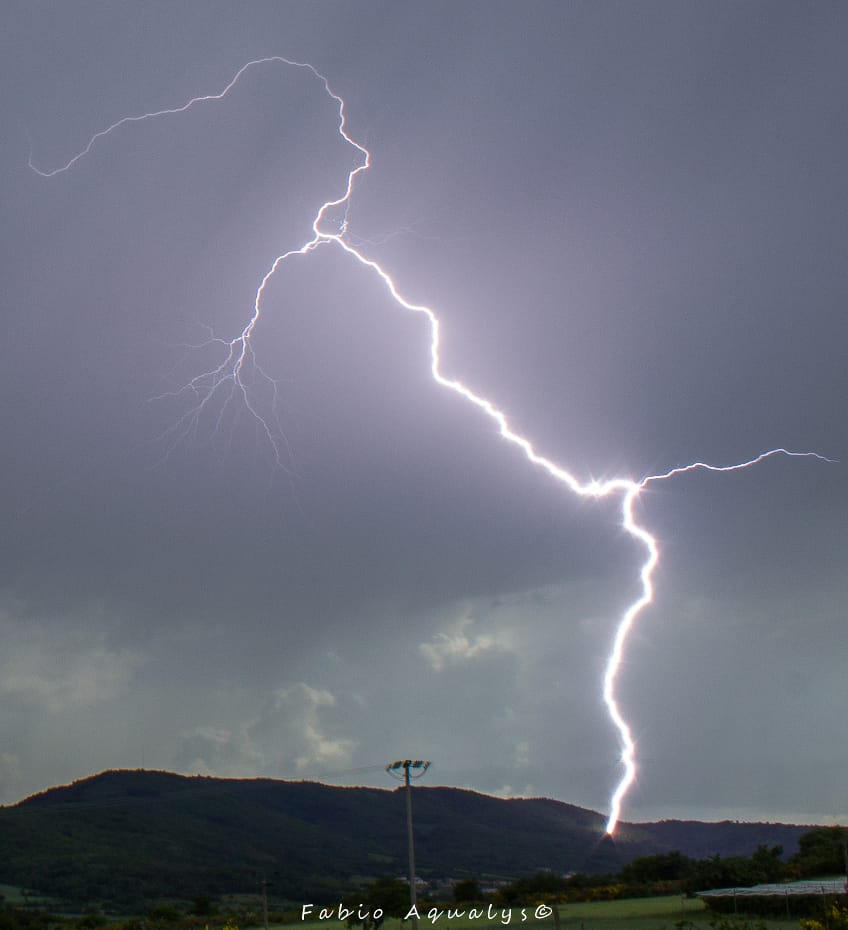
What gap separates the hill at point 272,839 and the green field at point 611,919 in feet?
62.2

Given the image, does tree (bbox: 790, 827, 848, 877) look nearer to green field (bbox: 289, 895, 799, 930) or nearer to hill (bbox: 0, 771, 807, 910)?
green field (bbox: 289, 895, 799, 930)

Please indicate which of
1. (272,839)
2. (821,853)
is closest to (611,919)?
(821,853)

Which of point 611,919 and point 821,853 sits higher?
point 821,853

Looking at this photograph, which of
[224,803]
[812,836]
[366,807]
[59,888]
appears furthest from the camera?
[366,807]

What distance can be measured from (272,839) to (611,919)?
59831mm

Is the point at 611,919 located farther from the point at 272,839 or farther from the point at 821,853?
the point at 272,839

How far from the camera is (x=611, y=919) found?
32531 mm

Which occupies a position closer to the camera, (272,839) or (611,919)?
(611,919)

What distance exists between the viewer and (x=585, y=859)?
9900cm

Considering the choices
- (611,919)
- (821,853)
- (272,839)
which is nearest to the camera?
(611,919)

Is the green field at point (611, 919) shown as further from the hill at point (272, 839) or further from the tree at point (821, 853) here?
the hill at point (272, 839)

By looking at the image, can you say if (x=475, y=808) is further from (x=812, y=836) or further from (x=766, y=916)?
(x=766, y=916)

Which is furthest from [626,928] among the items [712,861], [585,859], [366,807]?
[366,807]

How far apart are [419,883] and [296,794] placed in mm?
41111
